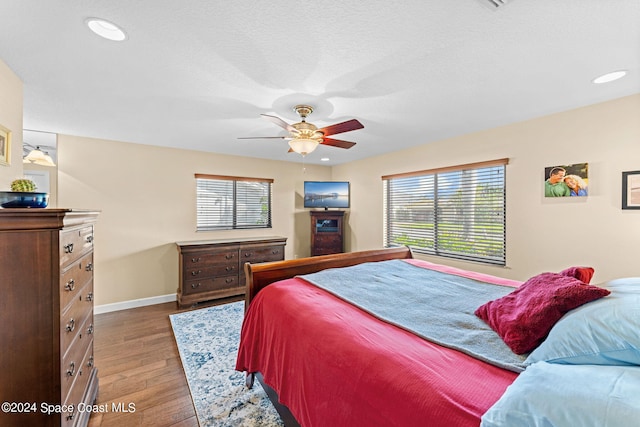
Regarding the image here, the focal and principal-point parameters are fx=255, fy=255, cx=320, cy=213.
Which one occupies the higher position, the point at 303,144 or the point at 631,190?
the point at 303,144

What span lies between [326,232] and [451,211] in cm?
242

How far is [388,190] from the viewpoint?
4.70 meters

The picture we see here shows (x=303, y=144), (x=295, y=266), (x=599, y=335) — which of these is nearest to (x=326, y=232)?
(x=295, y=266)

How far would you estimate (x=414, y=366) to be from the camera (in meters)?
1.00

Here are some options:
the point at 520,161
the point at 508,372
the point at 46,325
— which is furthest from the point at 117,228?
the point at 520,161

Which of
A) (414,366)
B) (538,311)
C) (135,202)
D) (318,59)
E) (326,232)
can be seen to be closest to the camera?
(414,366)

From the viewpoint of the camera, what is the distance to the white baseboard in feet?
11.8

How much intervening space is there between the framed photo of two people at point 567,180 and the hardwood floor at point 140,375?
3.88m

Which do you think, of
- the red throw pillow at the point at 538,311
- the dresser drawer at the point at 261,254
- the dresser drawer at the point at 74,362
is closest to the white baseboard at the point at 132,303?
the dresser drawer at the point at 261,254

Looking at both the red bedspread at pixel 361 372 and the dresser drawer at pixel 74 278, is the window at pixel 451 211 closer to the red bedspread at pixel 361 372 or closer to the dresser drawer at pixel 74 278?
the red bedspread at pixel 361 372

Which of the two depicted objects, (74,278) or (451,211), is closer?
(74,278)

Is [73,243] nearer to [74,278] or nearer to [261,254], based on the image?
[74,278]

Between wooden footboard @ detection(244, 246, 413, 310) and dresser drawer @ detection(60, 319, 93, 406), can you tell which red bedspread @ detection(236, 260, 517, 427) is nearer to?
wooden footboard @ detection(244, 246, 413, 310)

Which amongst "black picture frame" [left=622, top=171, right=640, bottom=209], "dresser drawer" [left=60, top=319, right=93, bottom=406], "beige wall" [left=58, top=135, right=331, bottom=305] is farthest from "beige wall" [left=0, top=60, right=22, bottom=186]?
"black picture frame" [left=622, top=171, right=640, bottom=209]
